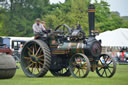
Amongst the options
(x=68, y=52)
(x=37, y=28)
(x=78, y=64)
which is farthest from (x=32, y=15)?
(x=78, y=64)

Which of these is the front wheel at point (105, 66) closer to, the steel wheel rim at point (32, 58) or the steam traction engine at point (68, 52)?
the steam traction engine at point (68, 52)

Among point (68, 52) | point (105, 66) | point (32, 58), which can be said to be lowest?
point (105, 66)

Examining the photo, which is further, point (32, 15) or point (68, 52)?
point (32, 15)

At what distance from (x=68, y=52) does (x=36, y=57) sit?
4.41ft

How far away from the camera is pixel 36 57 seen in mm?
15852

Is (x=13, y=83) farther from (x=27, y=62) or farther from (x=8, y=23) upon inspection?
(x=8, y=23)

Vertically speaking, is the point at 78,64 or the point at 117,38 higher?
the point at 117,38

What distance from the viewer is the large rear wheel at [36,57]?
15242mm

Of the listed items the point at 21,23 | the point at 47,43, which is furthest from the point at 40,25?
the point at 21,23

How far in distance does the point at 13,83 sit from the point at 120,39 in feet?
67.2

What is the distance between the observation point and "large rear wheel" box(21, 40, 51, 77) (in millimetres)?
15242

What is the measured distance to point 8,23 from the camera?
252 feet

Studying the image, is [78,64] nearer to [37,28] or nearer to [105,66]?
[105,66]

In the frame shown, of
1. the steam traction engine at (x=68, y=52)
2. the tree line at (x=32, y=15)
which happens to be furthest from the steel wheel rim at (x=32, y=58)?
the tree line at (x=32, y=15)
